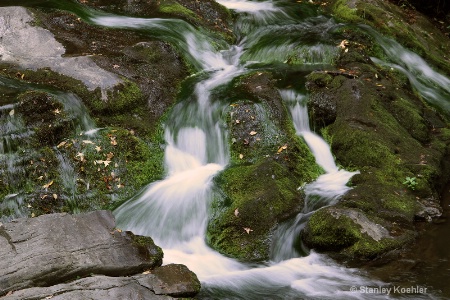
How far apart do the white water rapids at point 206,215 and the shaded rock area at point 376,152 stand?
331 mm

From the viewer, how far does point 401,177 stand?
7816 millimetres

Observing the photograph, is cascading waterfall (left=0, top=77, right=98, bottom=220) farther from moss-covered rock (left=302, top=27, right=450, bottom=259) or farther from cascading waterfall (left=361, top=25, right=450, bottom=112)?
cascading waterfall (left=361, top=25, right=450, bottom=112)

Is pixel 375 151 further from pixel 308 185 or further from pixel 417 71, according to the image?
pixel 417 71

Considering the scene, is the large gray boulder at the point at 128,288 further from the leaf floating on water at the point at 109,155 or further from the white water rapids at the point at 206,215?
the leaf floating on water at the point at 109,155

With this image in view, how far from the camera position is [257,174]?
24.1 ft

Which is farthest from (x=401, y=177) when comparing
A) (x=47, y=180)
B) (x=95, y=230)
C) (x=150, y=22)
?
(x=150, y=22)

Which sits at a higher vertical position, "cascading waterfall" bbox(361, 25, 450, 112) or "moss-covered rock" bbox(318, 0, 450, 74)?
"moss-covered rock" bbox(318, 0, 450, 74)

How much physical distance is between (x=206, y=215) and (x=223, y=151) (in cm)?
156

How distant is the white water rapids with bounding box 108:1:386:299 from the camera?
5.89 meters

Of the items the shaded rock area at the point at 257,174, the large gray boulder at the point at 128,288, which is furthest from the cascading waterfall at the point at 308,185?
the large gray boulder at the point at 128,288

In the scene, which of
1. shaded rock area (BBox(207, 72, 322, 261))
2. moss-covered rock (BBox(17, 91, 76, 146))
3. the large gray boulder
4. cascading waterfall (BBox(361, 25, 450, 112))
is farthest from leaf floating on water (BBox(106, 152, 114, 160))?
cascading waterfall (BBox(361, 25, 450, 112))

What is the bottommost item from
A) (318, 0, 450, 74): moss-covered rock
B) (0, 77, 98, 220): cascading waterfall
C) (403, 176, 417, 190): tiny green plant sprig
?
(0, 77, 98, 220): cascading waterfall

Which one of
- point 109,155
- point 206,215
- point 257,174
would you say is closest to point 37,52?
point 109,155

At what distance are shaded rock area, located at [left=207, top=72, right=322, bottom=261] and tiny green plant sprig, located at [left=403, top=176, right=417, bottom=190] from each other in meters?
1.42
